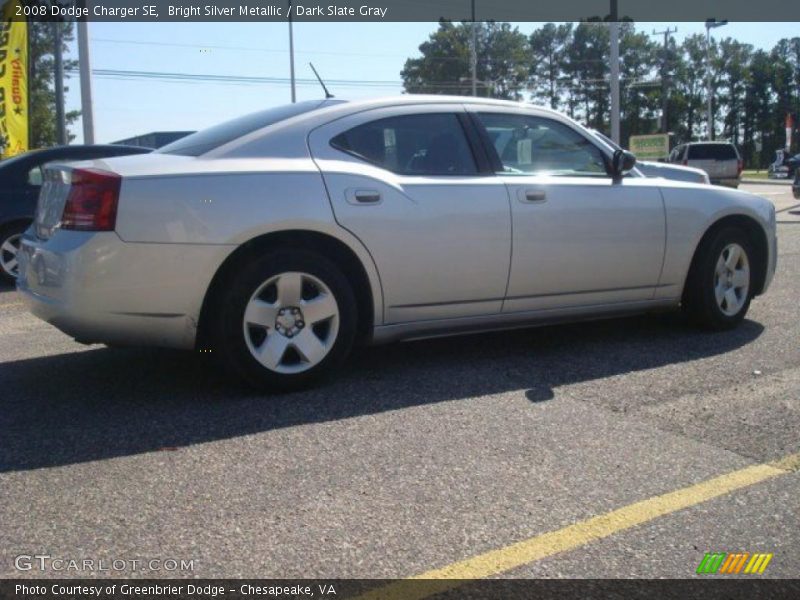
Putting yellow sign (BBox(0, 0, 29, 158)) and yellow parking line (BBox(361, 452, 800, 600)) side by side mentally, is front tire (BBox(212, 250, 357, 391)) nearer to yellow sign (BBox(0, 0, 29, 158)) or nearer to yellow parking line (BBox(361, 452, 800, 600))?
yellow parking line (BBox(361, 452, 800, 600))

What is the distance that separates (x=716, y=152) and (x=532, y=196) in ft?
74.7

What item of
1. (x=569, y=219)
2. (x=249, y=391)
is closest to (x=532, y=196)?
(x=569, y=219)

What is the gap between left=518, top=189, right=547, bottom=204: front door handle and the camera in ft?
15.3

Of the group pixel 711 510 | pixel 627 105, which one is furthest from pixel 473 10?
pixel 627 105

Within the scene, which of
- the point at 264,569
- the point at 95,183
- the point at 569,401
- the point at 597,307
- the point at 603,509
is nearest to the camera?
the point at 264,569

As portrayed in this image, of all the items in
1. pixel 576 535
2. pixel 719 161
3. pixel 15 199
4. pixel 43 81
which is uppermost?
pixel 43 81

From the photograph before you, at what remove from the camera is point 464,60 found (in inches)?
2640

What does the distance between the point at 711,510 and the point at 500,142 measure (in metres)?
2.67

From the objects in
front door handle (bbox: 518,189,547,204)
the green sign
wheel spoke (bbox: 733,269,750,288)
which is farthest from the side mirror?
the green sign

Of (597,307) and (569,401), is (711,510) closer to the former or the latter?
(569,401)

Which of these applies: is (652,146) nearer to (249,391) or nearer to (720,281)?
(720,281)

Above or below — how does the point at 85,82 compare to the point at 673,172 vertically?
above

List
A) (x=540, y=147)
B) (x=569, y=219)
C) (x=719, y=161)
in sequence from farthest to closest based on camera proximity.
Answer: (x=719, y=161) → (x=540, y=147) → (x=569, y=219)

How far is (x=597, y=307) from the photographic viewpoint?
16.6ft
